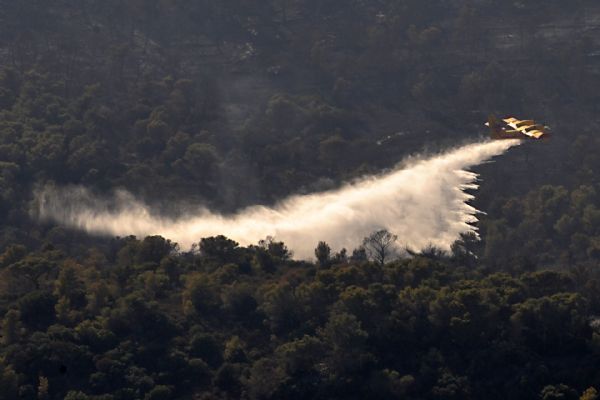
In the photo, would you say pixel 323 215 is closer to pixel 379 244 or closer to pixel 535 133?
pixel 379 244

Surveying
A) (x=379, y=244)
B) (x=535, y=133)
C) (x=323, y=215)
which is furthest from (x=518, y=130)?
(x=323, y=215)

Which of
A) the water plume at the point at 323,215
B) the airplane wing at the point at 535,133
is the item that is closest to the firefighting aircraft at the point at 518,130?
the airplane wing at the point at 535,133

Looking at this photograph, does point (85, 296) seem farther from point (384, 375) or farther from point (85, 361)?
point (384, 375)

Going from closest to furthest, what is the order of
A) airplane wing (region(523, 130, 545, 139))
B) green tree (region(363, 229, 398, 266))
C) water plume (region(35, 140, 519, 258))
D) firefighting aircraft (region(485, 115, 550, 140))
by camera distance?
1. airplane wing (region(523, 130, 545, 139))
2. firefighting aircraft (region(485, 115, 550, 140))
3. green tree (region(363, 229, 398, 266))
4. water plume (region(35, 140, 519, 258))

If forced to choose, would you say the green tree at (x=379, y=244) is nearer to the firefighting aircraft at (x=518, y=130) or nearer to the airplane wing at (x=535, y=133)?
the firefighting aircraft at (x=518, y=130)

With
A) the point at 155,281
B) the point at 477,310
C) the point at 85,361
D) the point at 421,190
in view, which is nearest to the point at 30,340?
the point at 85,361

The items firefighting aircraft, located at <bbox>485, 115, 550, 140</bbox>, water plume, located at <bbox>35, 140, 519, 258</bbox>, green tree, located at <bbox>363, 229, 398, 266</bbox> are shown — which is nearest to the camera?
firefighting aircraft, located at <bbox>485, 115, 550, 140</bbox>

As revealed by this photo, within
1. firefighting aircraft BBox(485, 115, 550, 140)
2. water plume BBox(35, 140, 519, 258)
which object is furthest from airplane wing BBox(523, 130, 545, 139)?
water plume BBox(35, 140, 519, 258)

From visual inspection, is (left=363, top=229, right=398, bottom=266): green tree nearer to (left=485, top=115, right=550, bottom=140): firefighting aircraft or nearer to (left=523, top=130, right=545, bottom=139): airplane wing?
(left=485, top=115, right=550, bottom=140): firefighting aircraft
